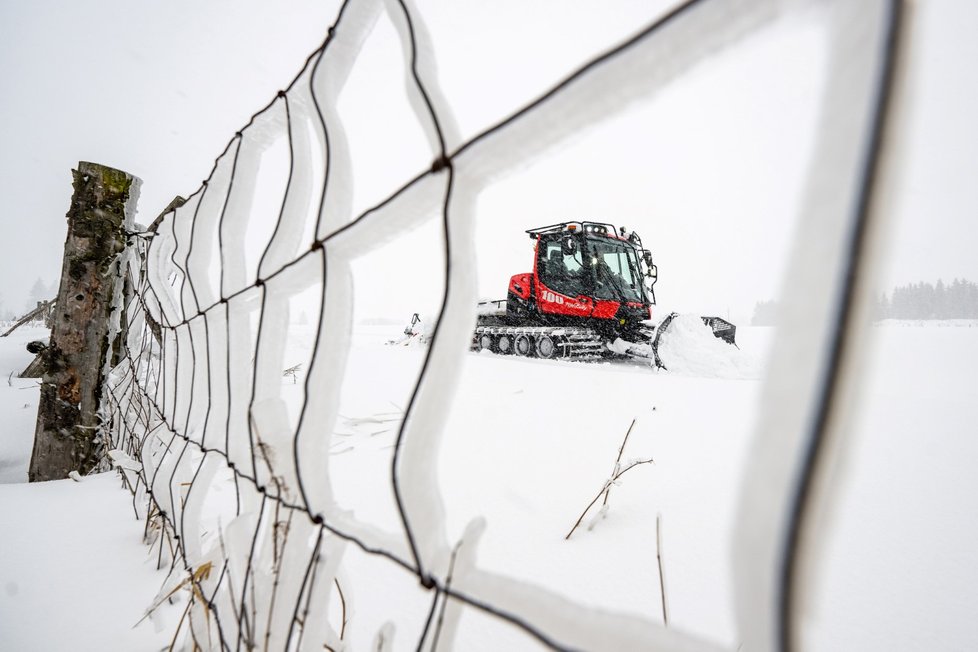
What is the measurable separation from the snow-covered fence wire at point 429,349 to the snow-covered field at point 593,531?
2cm

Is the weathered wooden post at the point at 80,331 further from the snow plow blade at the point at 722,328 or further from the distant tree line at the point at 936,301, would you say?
the distant tree line at the point at 936,301

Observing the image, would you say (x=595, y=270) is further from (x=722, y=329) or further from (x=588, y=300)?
(x=722, y=329)

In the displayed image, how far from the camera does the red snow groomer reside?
5836mm

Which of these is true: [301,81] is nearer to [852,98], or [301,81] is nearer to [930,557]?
[852,98]

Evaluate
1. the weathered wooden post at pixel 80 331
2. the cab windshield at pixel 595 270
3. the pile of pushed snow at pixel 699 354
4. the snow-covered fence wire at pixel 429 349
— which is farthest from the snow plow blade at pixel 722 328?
the weathered wooden post at pixel 80 331

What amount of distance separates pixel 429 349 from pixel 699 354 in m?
6.07

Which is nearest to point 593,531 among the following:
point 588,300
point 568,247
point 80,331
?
point 80,331

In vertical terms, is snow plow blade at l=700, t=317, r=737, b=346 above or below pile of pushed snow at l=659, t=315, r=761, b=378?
above

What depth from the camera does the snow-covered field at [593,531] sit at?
777 millimetres

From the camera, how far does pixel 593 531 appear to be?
44.3 inches

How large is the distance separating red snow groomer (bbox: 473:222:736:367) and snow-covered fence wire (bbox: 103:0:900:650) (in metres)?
5.01

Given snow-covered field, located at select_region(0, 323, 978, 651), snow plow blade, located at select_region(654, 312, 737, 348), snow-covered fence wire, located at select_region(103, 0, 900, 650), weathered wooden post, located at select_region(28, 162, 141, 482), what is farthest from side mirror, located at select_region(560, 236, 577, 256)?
snow-covered fence wire, located at select_region(103, 0, 900, 650)

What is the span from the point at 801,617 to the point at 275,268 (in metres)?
0.68

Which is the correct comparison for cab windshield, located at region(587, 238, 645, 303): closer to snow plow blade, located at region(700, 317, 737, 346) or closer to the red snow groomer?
the red snow groomer
